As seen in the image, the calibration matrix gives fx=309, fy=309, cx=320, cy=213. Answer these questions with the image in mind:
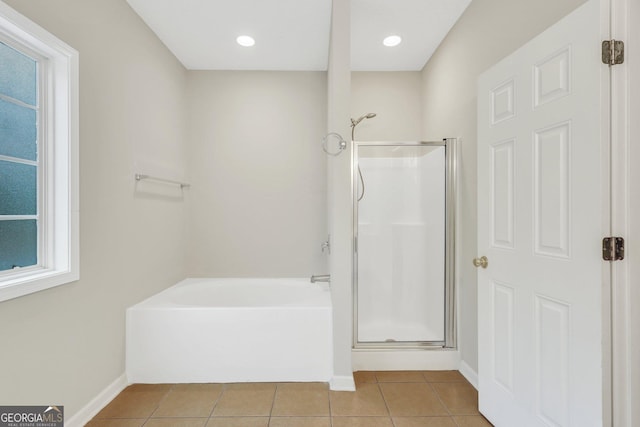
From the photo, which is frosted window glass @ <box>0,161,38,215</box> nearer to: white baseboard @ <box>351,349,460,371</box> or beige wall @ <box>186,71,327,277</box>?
beige wall @ <box>186,71,327,277</box>

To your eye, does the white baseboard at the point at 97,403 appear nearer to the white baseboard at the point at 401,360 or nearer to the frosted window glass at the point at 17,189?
the frosted window glass at the point at 17,189

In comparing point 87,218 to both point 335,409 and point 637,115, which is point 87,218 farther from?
point 637,115

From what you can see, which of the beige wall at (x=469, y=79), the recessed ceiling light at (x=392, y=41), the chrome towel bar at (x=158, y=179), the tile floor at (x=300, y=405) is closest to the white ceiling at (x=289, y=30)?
the recessed ceiling light at (x=392, y=41)

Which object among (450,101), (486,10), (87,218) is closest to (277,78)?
(450,101)

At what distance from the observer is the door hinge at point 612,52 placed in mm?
1081

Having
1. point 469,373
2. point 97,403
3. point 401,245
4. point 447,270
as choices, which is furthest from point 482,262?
point 97,403

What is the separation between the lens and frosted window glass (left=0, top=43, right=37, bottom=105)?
1378mm

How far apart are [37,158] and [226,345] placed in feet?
4.90

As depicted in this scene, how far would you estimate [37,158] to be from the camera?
5.04 feet

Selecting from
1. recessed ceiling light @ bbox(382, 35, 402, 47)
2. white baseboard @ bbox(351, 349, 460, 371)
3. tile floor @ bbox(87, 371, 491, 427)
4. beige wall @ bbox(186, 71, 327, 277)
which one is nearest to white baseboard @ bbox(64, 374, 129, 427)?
tile floor @ bbox(87, 371, 491, 427)

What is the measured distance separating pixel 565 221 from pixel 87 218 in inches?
92.3

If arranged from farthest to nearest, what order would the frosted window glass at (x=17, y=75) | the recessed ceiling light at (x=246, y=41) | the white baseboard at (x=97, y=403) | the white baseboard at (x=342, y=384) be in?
the recessed ceiling light at (x=246, y=41), the white baseboard at (x=342, y=384), the white baseboard at (x=97, y=403), the frosted window glass at (x=17, y=75)

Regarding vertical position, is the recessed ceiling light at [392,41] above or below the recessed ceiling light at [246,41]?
above

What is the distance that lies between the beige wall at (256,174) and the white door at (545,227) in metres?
1.69
